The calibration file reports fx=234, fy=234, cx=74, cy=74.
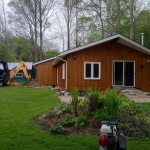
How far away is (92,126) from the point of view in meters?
5.48

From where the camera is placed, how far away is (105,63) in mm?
14461

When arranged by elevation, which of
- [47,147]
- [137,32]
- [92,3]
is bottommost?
[47,147]

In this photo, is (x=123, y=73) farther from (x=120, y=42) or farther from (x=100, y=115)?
(x=100, y=115)

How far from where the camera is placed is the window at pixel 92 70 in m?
14.3

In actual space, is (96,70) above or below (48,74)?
above

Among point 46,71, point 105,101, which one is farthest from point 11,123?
point 46,71

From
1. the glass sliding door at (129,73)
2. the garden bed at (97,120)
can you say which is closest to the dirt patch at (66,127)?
the garden bed at (97,120)

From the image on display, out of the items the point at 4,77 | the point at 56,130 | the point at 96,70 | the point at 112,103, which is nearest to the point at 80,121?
the point at 56,130

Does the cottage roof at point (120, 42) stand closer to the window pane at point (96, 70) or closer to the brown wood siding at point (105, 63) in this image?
the brown wood siding at point (105, 63)

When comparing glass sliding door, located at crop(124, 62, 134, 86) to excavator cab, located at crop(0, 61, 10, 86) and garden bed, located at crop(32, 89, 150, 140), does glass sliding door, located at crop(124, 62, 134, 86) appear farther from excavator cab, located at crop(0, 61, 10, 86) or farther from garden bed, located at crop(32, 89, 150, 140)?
excavator cab, located at crop(0, 61, 10, 86)

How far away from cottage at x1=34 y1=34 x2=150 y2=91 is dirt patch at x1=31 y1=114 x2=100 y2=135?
26.1 ft

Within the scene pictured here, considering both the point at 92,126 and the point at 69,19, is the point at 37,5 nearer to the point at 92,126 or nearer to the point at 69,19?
the point at 69,19

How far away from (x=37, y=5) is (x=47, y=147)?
2588cm

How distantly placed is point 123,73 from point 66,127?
32.1 ft
